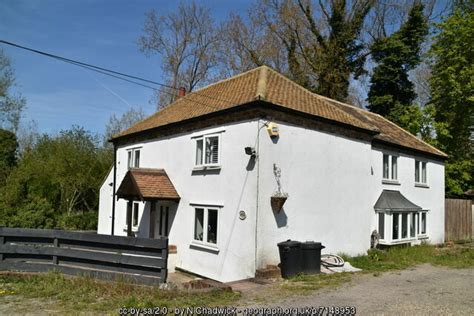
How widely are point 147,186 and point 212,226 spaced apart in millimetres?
3384

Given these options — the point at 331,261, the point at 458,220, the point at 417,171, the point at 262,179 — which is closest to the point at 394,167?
the point at 417,171

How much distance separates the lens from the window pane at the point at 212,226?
1420 centimetres

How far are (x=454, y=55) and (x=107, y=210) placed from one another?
82.2 feet

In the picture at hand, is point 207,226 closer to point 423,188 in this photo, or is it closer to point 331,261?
point 331,261

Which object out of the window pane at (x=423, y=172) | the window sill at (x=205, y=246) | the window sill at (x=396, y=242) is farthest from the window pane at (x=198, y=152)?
the window pane at (x=423, y=172)

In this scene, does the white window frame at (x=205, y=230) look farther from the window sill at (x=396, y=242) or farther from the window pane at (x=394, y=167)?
the window pane at (x=394, y=167)

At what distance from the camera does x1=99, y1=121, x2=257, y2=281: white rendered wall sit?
12594mm

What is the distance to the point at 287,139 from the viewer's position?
519 inches

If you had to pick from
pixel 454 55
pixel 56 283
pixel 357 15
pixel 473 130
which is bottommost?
pixel 56 283

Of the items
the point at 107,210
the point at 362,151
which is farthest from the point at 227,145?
the point at 107,210

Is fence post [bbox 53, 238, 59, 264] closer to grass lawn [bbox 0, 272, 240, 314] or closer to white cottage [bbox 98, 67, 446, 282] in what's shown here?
grass lawn [bbox 0, 272, 240, 314]

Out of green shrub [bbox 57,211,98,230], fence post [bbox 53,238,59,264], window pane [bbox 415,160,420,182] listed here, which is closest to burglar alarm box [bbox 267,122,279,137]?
fence post [bbox 53,238,59,264]

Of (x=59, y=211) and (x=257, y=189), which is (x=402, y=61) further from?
(x=59, y=211)

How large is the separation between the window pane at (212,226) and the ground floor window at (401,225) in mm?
6947
